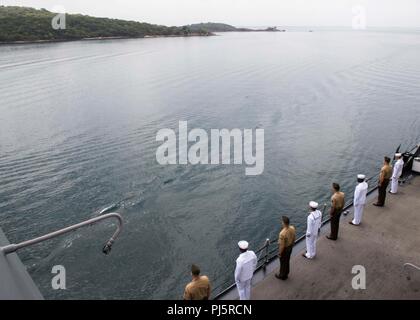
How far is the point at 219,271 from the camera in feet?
45.1

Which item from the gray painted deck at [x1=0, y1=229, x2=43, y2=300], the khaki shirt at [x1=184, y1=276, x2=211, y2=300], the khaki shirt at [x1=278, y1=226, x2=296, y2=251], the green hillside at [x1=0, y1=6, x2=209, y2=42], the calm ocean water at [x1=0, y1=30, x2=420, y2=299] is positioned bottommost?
the calm ocean water at [x1=0, y1=30, x2=420, y2=299]

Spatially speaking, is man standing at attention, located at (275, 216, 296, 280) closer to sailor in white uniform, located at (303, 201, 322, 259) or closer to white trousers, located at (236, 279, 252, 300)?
sailor in white uniform, located at (303, 201, 322, 259)

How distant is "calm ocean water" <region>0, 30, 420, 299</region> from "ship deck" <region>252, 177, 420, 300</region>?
3.95 m

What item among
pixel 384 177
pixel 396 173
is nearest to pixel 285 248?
pixel 384 177

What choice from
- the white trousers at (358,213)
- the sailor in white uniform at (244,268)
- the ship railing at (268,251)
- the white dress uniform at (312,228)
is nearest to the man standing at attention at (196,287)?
the sailor in white uniform at (244,268)

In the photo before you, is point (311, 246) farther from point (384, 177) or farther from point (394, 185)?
point (394, 185)

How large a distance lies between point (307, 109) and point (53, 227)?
27991mm

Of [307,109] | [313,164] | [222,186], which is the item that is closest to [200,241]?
[222,186]

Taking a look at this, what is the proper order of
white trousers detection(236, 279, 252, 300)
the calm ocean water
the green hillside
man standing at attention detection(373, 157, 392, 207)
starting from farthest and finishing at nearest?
the green hillside
the calm ocean water
man standing at attention detection(373, 157, 392, 207)
white trousers detection(236, 279, 252, 300)

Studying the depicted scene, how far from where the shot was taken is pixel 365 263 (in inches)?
412

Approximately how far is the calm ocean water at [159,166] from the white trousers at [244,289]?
4384 mm

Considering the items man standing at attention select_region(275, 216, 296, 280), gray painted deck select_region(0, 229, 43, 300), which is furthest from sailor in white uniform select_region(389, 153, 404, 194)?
gray painted deck select_region(0, 229, 43, 300)

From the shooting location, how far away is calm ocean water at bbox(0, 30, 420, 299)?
14.4 metres
